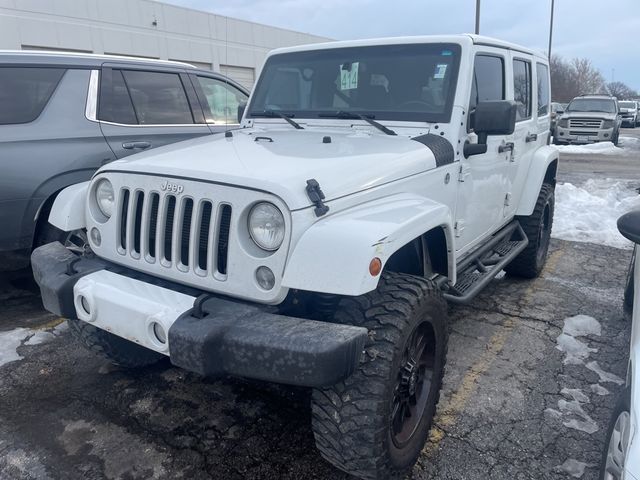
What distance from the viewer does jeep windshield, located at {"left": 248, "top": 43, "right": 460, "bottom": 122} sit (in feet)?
11.0

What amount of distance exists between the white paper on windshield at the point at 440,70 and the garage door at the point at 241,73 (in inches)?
804

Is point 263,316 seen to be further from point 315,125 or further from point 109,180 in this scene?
point 315,125

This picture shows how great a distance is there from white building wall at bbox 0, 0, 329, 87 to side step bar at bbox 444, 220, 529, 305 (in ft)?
52.9

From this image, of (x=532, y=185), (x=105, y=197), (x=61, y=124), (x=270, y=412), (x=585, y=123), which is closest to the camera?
(x=105, y=197)

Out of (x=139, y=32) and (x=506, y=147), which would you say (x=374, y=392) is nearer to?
(x=506, y=147)

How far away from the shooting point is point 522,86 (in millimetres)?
4578

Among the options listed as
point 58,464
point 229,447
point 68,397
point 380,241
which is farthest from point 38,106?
point 380,241

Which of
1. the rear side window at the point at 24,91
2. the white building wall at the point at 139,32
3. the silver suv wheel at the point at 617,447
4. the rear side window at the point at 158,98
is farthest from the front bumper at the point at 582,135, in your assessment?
the silver suv wheel at the point at 617,447

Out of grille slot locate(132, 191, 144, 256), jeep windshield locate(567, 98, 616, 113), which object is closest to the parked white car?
grille slot locate(132, 191, 144, 256)

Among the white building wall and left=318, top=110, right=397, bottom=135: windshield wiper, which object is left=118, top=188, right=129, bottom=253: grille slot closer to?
left=318, top=110, right=397, bottom=135: windshield wiper

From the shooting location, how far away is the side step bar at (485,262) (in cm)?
339

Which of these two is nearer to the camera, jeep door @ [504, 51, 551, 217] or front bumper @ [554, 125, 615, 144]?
jeep door @ [504, 51, 551, 217]

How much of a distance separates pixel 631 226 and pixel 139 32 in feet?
66.6

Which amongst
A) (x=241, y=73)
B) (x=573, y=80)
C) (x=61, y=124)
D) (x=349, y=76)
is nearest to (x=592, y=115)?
(x=241, y=73)
